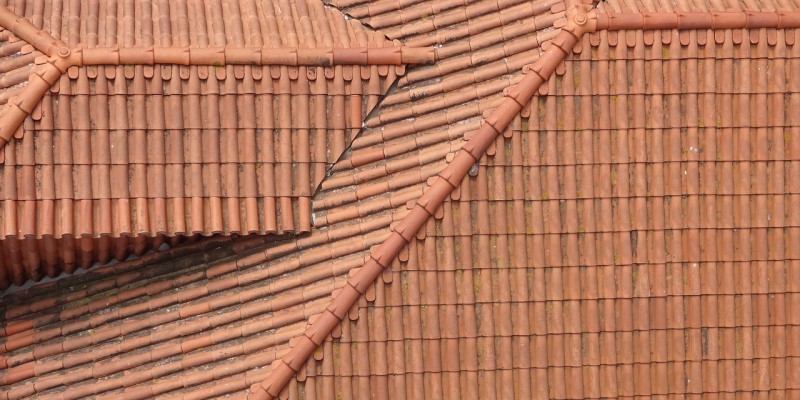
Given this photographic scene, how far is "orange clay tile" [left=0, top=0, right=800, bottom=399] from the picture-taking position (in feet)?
37.8

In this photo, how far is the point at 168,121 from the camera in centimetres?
1148

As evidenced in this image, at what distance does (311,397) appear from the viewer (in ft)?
37.4

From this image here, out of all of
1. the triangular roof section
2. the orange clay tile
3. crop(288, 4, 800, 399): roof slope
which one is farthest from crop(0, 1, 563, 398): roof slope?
crop(288, 4, 800, 399): roof slope

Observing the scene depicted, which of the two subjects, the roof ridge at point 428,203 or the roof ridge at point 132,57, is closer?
the roof ridge at point 132,57

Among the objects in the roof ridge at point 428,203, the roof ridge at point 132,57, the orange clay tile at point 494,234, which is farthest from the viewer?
the orange clay tile at point 494,234

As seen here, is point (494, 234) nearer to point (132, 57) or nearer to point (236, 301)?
point (236, 301)

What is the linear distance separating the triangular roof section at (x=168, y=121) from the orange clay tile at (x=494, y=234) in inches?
2.4

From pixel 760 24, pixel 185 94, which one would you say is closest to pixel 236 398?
pixel 185 94

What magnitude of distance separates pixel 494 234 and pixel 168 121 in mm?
4063

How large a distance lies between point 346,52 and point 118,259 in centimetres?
388

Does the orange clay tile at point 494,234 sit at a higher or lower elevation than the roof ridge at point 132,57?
lower

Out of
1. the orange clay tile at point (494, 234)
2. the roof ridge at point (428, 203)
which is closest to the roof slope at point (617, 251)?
the orange clay tile at point (494, 234)

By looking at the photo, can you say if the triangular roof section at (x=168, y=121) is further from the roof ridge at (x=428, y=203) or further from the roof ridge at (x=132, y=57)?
the roof ridge at (x=428, y=203)

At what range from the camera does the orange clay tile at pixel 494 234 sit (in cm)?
1152
